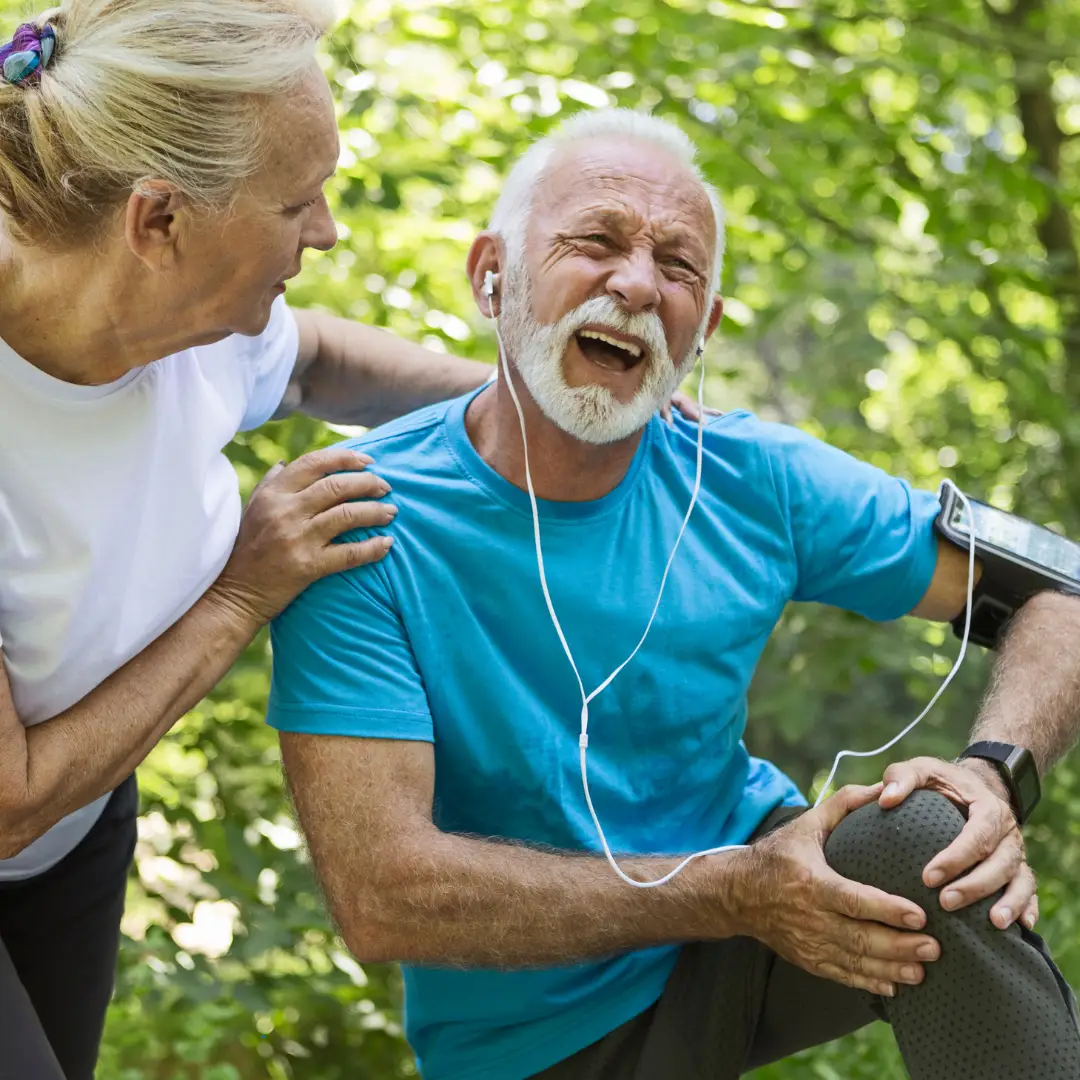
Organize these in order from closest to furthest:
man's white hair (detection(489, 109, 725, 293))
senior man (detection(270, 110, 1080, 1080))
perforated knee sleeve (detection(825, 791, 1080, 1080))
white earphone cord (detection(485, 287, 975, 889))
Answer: perforated knee sleeve (detection(825, 791, 1080, 1080))
senior man (detection(270, 110, 1080, 1080))
white earphone cord (detection(485, 287, 975, 889))
man's white hair (detection(489, 109, 725, 293))

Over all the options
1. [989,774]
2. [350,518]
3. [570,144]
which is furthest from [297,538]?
[989,774]

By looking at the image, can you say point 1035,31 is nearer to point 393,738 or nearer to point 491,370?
point 491,370

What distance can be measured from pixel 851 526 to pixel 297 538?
3.13 ft

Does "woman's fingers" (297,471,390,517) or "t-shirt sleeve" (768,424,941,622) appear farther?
"t-shirt sleeve" (768,424,941,622)

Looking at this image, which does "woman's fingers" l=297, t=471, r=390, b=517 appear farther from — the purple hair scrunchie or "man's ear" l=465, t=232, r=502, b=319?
the purple hair scrunchie

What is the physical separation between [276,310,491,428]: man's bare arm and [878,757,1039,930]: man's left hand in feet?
3.71

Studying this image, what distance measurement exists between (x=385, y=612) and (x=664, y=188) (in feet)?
2.74

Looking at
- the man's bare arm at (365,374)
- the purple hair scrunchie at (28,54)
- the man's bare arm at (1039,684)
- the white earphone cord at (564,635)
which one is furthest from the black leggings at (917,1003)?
the purple hair scrunchie at (28,54)

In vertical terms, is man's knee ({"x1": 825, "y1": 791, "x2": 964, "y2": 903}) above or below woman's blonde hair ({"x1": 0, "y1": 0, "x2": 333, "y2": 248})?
below

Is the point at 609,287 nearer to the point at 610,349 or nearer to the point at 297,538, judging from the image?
the point at 610,349

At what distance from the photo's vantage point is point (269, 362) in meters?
2.26

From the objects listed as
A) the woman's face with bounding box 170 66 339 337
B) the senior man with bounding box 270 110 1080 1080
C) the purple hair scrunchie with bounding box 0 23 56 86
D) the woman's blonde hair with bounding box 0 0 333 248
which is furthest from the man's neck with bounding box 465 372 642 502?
the purple hair scrunchie with bounding box 0 23 56 86

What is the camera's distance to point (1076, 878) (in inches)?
151

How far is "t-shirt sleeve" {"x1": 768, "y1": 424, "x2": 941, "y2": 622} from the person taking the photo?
2.31 metres
